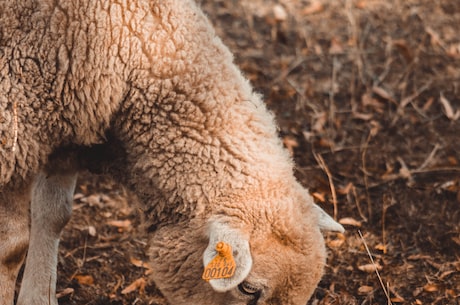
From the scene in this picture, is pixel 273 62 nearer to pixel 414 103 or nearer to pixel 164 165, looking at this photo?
pixel 414 103

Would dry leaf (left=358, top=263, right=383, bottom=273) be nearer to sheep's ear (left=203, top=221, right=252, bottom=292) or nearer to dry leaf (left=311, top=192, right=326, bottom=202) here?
dry leaf (left=311, top=192, right=326, bottom=202)

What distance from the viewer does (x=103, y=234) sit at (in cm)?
616

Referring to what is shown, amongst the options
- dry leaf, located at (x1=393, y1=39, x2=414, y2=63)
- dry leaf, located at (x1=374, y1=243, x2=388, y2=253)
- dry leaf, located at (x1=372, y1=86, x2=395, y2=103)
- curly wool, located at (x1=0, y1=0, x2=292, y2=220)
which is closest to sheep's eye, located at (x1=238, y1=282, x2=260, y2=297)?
curly wool, located at (x1=0, y1=0, x2=292, y2=220)

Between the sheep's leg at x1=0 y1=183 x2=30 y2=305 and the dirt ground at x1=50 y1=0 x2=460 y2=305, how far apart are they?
69 centimetres

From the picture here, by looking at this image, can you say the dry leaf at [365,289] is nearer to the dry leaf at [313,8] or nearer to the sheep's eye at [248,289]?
the sheep's eye at [248,289]

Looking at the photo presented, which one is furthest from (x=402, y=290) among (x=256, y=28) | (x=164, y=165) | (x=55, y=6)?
(x=256, y=28)

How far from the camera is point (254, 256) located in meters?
4.20

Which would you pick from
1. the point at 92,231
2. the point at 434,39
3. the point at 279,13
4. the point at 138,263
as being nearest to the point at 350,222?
the point at 138,263

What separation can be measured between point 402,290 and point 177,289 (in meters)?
2.01

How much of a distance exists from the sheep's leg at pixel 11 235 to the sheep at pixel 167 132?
0.05 feet

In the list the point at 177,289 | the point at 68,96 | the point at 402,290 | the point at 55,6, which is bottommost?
the point at 402,290

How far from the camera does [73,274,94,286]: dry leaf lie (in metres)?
5.60

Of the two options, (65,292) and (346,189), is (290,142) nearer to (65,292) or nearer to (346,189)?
(346,189)

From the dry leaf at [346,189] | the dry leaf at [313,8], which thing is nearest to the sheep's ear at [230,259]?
the dry leaf at [346,189]
